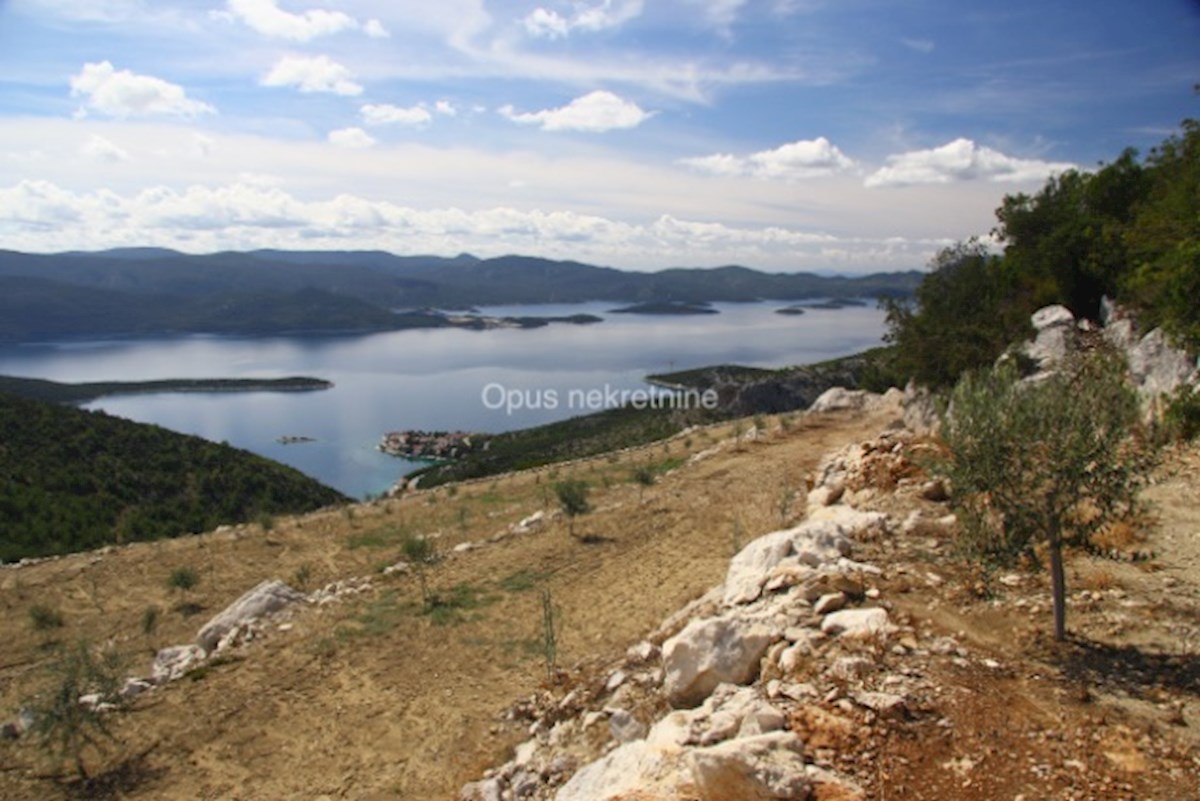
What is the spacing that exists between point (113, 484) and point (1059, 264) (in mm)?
37521

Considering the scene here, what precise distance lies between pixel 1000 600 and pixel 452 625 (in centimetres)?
774

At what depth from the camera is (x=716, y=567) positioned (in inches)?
466

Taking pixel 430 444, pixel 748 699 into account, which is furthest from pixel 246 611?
pixel 430 444

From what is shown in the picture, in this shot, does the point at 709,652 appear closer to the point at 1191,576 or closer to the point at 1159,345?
the point at 1191,576

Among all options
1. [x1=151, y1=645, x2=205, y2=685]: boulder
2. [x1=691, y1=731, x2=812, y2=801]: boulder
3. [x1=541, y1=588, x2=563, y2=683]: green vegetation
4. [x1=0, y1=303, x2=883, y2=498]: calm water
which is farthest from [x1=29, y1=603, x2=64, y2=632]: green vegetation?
[x1=0, y1=303, x2=883, y2=498]: calm water

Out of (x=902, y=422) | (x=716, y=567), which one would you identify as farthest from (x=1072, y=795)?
(x=902, y=422)

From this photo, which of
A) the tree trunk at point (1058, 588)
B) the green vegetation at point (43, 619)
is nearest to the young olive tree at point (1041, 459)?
the tree trunk at point (1058, 588)

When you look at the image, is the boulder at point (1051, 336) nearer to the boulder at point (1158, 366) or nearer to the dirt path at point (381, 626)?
the boulder at point (1158, 366)

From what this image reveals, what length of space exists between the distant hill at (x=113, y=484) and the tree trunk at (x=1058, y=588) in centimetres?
2701

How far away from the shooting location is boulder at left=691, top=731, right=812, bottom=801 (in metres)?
4.39

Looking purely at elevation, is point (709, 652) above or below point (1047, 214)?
below

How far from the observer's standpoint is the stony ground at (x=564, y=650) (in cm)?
482

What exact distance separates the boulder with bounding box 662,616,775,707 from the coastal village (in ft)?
211

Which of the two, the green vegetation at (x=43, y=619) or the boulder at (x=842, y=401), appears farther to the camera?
the boulder at (x=842, y=401)
